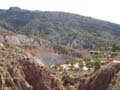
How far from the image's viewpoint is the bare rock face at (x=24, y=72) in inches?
1612

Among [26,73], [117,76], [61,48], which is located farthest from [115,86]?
[61,48]

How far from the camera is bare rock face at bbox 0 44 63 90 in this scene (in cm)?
4094

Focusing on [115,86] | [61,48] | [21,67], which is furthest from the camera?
[61,48]

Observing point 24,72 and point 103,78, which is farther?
point 103,78

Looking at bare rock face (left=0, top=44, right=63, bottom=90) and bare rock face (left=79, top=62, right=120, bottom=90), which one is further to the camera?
bare rock face (left=79, top=62, right=120, bottom=90)

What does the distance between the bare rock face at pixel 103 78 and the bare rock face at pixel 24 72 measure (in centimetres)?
373

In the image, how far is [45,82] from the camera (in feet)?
144

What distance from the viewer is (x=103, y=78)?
4375 centimetres

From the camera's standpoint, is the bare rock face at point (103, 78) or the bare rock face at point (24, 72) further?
the bare rock face at point (103, 78)

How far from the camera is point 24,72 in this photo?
43.3 meters

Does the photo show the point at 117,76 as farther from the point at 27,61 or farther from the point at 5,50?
the point at 5,50

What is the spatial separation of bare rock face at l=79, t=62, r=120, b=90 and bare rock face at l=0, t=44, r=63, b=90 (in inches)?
147

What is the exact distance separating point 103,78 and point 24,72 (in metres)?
8.65

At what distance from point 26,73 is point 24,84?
265 centimetres
